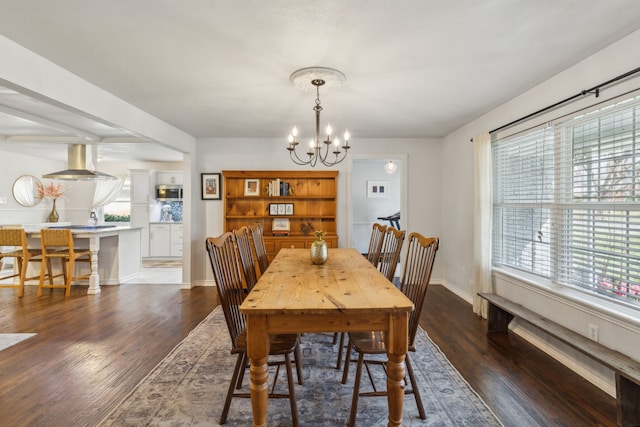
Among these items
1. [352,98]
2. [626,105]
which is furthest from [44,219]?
[626,105]

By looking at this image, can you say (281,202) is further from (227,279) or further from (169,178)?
(169,178)

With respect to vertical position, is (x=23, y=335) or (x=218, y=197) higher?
(x=218, y=197)

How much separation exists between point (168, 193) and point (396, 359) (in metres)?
7.49

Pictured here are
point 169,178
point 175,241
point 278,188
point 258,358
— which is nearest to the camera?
point 258,358

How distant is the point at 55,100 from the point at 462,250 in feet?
15.6

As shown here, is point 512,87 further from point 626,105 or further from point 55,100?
point 55,100

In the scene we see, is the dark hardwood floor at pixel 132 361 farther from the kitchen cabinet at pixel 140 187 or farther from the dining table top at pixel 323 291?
the kitchen cabinet at pixel 140 187

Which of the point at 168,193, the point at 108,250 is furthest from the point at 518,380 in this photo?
the point at 168,193

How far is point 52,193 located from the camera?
7109 millimetres

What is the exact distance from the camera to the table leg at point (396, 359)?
166 centimetres

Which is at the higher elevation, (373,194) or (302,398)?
(373,194)

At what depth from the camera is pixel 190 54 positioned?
2.43 m

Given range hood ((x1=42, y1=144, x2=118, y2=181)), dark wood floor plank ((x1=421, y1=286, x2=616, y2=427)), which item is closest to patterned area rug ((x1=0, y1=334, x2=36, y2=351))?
range hood ((x1=42, y1=144, x2=118, y2=181))

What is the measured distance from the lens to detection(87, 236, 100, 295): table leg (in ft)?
15.8
